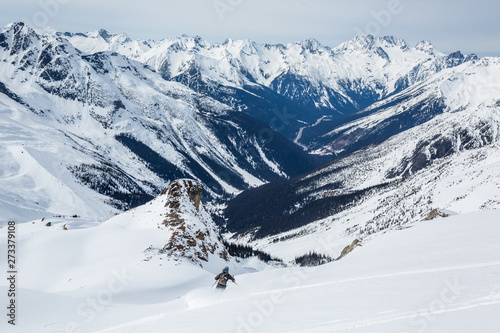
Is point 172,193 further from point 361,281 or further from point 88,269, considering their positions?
point 361,281

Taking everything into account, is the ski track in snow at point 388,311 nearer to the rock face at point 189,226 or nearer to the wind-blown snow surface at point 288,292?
the wind-blown snow surface at point 288,292

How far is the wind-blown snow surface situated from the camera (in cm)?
1745

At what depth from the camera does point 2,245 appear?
45438 millimetres

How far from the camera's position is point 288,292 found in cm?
2467

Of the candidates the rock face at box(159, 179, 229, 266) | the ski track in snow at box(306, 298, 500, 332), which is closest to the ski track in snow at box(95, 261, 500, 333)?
the ski track in snow at box(306, 298, 500, 332)

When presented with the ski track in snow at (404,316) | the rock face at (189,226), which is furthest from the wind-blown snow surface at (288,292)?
the rock face at (189,226)

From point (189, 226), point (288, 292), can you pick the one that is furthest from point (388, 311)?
point (189, 226)

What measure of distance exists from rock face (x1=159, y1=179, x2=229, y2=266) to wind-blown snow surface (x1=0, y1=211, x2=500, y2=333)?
19.0 feet

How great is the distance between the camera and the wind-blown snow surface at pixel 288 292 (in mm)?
17453

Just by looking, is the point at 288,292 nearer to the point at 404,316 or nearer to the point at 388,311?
the point at 388,311

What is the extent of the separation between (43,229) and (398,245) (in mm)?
49005

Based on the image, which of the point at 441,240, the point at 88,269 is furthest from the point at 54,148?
the point at 441,240

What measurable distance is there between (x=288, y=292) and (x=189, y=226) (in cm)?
2808

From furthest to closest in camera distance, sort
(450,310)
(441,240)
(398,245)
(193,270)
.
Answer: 1. (193,270)
2. (398,245)
3. (441,240)
4. (450,310)
